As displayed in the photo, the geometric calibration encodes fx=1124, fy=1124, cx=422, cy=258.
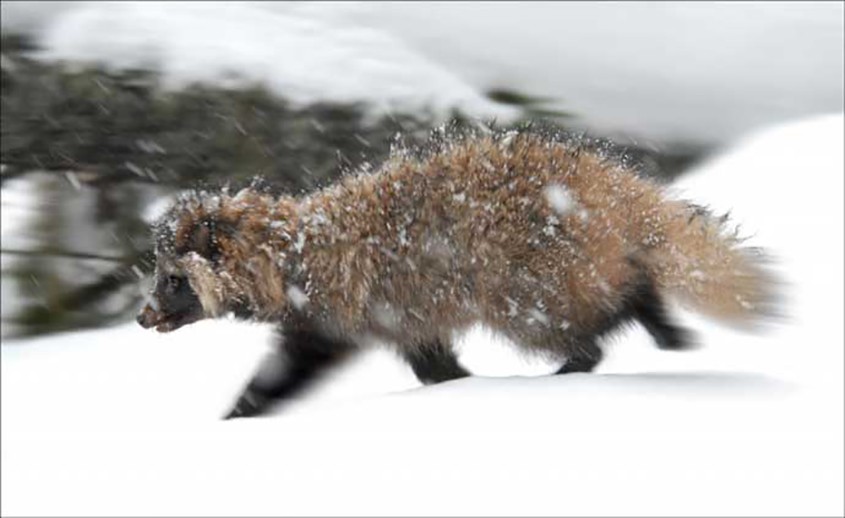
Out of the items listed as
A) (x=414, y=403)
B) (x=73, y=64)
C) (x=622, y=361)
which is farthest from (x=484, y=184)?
(x=73, y=64)

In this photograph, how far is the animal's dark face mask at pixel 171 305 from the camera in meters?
3.94

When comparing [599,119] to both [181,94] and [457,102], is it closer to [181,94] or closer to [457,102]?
[457,102]

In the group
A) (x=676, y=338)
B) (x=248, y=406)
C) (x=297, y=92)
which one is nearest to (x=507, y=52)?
(x=297, y=92)

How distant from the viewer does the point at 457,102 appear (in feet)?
22.6

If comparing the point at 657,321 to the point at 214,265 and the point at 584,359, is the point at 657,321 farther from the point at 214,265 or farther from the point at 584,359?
the point at 214,265

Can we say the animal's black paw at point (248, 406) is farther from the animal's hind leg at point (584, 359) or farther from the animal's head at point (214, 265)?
the animal's hind leg at point (584, 359)

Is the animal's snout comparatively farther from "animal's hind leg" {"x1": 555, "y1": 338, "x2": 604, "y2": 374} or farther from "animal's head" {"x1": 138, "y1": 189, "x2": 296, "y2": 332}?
"animal's hind leg" {"x1": 555, "y1": 338, "x2": 604, "y2": 374}

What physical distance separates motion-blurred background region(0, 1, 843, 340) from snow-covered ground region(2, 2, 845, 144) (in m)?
0.01

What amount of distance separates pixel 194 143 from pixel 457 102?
5.32 feet

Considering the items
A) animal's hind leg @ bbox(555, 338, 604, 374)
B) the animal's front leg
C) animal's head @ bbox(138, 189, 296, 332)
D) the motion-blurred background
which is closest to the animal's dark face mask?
animal's head @ bbox(138, 189, 296, 332)

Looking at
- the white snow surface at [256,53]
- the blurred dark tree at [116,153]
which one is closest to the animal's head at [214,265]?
the blurred dark tree at [116,153]

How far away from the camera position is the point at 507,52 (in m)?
7.47

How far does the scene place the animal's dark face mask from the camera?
3936mm

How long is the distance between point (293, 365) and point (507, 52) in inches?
162
